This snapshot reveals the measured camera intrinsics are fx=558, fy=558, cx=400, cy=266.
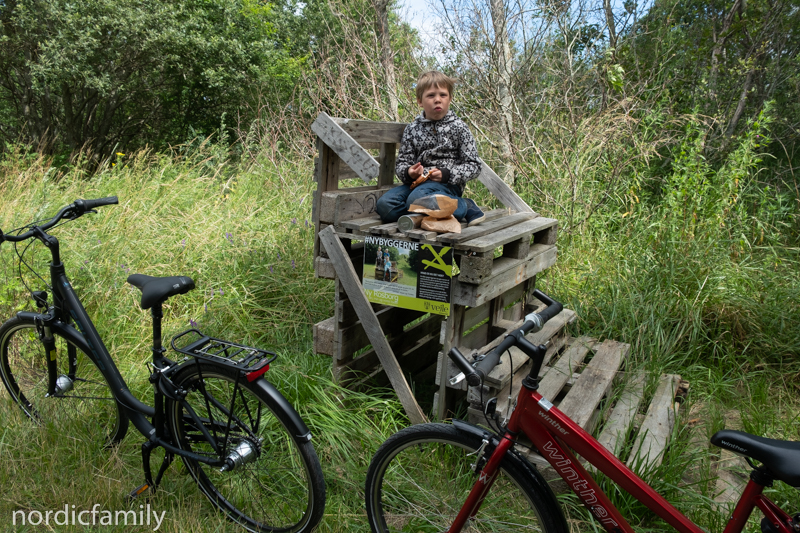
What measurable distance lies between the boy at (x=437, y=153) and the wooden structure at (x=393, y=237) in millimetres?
154

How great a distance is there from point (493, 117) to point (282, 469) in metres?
4.26

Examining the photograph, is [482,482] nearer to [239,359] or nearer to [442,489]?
[442,489]

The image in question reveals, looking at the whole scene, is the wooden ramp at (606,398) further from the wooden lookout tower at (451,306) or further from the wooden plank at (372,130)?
the wooden plank at (372,130)

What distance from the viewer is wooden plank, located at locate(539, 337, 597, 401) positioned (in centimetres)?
307

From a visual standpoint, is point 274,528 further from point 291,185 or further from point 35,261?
point 291,185

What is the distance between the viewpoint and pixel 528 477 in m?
1.89

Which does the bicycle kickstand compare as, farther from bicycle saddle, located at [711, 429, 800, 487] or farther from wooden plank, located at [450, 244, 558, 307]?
bicycle saddle, located at [711, 429, 800, 487]

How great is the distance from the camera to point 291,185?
654 cm

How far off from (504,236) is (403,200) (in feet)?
2.07

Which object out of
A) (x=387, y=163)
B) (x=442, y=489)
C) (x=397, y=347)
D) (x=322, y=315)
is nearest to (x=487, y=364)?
(x=442, y=489)

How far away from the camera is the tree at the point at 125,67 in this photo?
962cm

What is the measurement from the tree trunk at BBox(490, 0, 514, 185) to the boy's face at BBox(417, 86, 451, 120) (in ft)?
7.16

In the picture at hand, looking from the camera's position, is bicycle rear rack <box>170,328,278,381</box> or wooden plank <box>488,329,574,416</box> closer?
bicycle rear rack <box>170,328,278,381</box>

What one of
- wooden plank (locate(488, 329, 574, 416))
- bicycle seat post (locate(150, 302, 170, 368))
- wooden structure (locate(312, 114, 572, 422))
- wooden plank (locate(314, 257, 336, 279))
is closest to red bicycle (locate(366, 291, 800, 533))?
wooden plank (locate(488, 329, 574, 416))
